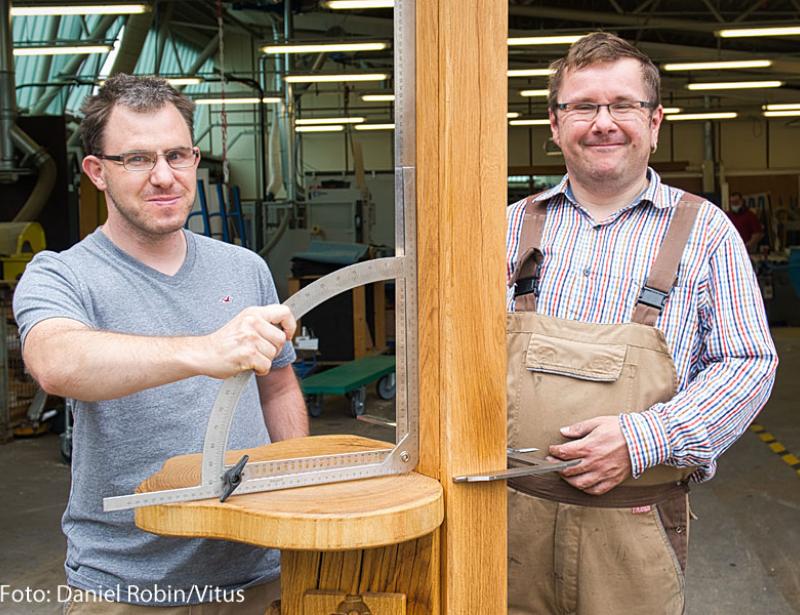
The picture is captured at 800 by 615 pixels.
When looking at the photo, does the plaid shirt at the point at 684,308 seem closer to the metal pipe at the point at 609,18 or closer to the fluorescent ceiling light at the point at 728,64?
the fluorescent ceiling light at the point at 728,64

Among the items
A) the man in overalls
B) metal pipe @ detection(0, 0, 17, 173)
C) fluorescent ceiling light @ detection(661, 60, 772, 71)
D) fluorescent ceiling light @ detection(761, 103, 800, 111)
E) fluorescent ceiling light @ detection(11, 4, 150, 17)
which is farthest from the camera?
fluorescent ceiling light @ detection(761, 103, 800, 111)

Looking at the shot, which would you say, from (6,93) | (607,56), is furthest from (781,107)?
(607,56)

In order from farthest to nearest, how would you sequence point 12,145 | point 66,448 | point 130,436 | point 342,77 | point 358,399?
point 342,77 < point 12,145 < point 358,399 < point 66,448 < point 130,436

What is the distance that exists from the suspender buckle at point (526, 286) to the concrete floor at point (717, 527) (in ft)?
8.18

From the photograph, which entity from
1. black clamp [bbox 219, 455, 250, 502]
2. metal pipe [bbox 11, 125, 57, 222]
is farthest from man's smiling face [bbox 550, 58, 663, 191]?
metal pipe [bbox 11, 125, 57, 222]

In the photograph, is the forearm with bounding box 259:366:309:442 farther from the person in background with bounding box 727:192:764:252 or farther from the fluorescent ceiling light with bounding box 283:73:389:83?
the person in background with bounding box 727:192:764:252

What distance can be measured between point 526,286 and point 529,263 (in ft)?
0.18

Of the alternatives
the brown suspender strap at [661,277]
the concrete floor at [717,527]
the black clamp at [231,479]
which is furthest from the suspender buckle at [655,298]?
the concrete floor at [717,527]

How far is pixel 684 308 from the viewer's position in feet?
6.36

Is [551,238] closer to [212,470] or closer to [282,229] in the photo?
[212,470]

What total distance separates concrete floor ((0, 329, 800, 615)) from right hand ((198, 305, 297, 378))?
319 cm

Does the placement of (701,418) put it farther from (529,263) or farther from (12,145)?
(12,145)

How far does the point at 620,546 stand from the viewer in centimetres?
196

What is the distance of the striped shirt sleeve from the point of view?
1839mm
